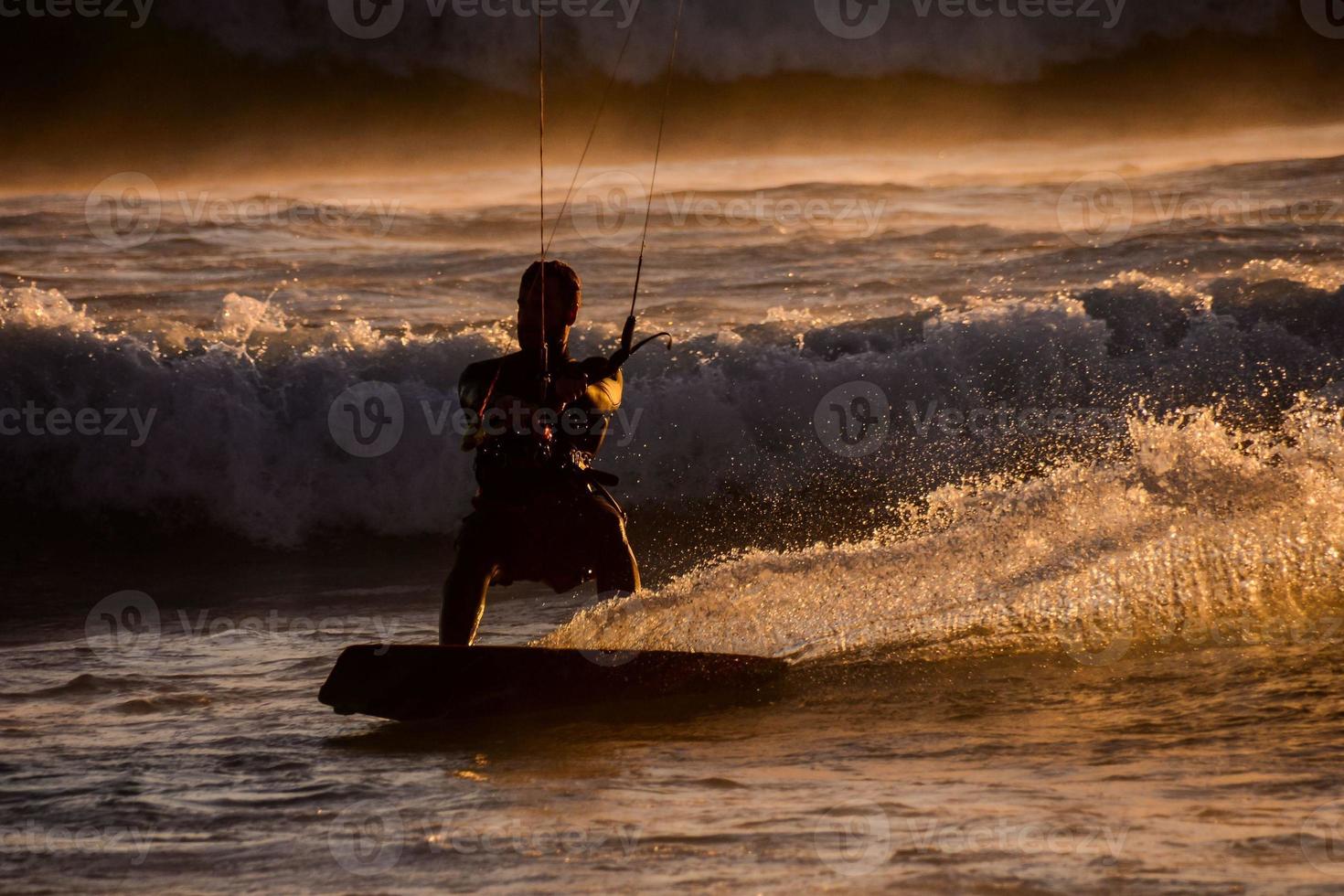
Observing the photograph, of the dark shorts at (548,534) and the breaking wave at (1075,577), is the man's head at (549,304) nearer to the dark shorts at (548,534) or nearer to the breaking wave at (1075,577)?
the dark shorts at (548,534)

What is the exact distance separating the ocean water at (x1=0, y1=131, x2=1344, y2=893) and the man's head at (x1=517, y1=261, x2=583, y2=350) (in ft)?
3.86

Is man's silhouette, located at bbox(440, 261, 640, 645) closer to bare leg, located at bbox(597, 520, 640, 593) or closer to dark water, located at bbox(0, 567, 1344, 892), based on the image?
bare leg, located at bbox(597, 520, 640, 593)

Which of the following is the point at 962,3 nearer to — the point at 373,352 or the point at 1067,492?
the point at 373,352

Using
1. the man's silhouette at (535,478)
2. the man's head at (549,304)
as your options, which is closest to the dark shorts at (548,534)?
the man's silhouette at (535,478)

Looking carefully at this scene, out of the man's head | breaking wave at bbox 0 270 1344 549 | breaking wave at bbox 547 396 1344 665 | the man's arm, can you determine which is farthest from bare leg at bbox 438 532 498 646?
breaking wave at bbox 0 270 1344 549

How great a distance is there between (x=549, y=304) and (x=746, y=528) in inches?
249

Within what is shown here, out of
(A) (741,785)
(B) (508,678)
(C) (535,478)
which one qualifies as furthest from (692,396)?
(A) (741,785)

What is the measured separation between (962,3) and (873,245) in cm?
648

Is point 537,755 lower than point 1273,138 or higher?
lower

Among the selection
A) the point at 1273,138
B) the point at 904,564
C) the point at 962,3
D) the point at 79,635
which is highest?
the point at 962,3

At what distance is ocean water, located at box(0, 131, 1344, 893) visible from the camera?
440cm

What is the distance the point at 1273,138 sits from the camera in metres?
23.0

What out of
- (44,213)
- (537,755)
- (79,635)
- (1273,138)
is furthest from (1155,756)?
(1273,138)

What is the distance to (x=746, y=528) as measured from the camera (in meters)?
12.1
